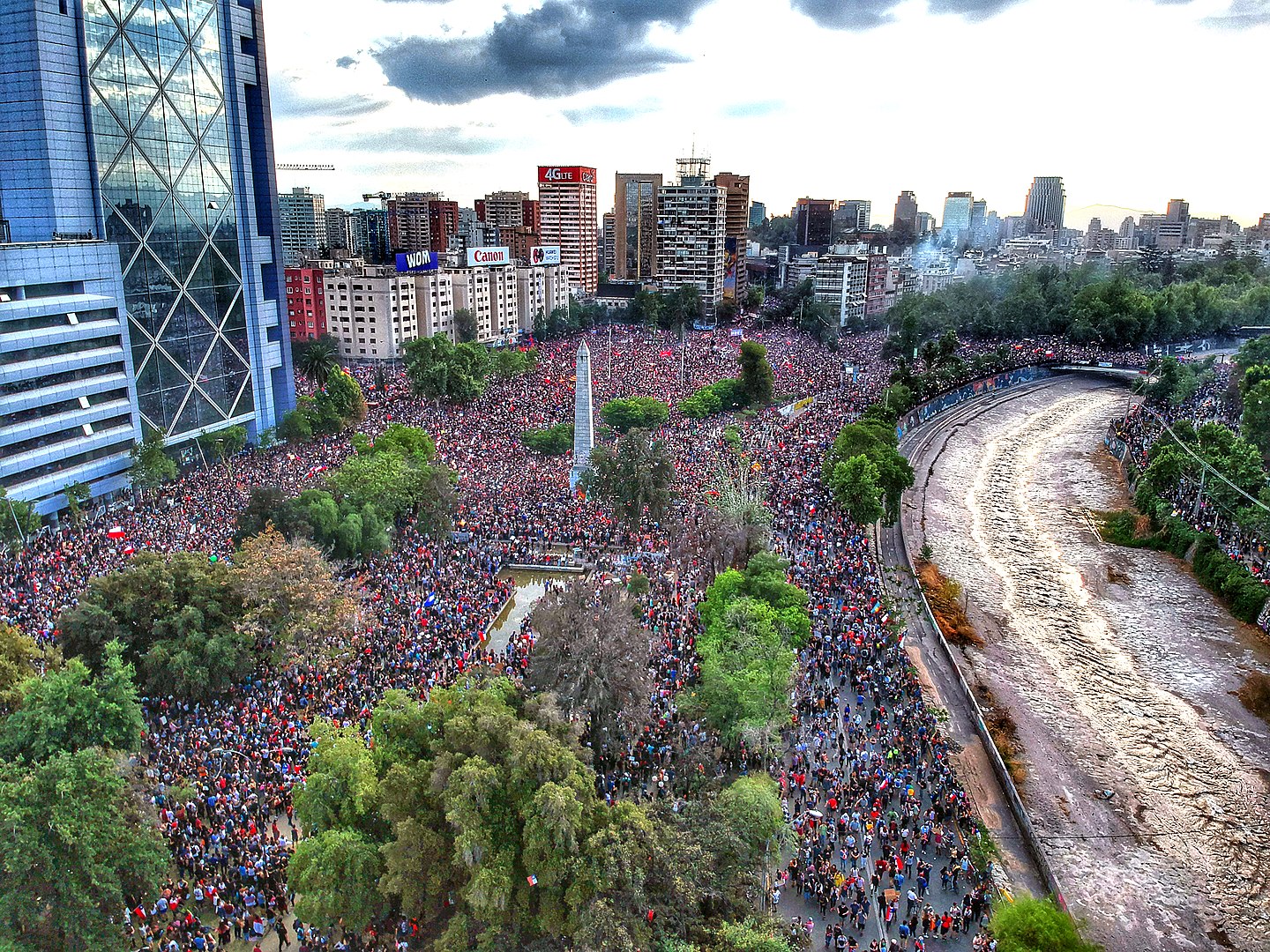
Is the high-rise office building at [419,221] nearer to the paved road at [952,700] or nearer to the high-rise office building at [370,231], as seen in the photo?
the high-rise office building at [370,231]

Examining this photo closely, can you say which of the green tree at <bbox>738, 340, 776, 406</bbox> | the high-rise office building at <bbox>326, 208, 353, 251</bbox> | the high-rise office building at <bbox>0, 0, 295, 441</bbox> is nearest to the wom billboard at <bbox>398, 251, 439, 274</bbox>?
the high-rise office building at <bbox>0, 0, 295, 441</bbox>

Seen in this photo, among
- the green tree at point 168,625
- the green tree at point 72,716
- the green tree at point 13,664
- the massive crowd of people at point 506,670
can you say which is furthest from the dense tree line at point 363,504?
the green tree at point 72,716

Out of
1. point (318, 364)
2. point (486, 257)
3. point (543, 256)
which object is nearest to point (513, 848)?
point (318, 364)

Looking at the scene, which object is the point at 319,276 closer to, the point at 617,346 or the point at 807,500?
the point at 617,346

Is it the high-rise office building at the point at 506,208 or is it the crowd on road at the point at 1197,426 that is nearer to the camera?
the crowd on road at the point at 1197,426

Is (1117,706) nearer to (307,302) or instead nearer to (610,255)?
(307,302)

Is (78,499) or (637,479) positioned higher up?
(637,479)

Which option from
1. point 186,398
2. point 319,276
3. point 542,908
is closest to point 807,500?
point 542,908
